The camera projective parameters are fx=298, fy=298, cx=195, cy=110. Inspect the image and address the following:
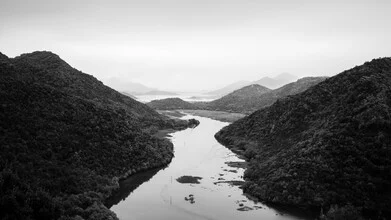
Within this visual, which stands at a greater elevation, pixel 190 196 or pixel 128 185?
pixel 128 185

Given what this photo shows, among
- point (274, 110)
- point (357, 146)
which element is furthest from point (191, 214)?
point (274, 110)

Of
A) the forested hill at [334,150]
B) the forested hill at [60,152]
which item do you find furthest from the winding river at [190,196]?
the forested hill at [334,150]

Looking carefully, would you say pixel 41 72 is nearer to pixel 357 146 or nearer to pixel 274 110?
pixel 274 110

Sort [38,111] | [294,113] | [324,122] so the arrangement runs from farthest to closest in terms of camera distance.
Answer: [294,113], [324,122], [38,111]

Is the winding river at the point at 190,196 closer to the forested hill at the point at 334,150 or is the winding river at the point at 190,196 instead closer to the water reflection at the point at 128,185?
the water reflection at the point at 128,185

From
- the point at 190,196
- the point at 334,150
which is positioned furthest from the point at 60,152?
the point at 334,150

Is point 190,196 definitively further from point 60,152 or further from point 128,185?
point 60,152

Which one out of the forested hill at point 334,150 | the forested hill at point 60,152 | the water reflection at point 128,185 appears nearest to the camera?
the forested hill at point 60,152
